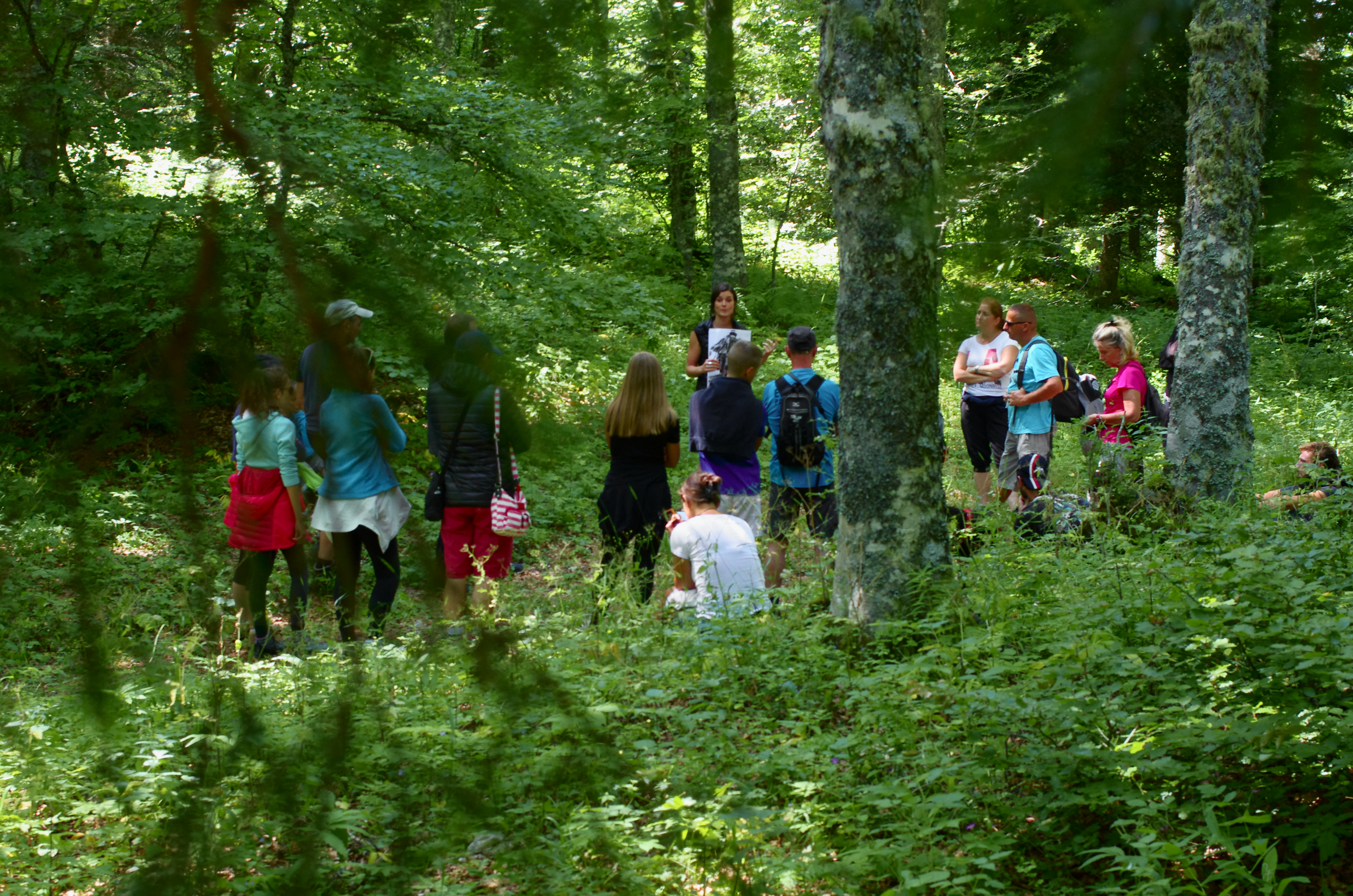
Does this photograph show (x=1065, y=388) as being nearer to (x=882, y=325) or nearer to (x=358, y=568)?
(x=882, y=325)

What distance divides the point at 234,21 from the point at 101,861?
2626mm

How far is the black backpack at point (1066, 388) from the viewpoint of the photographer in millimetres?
5941

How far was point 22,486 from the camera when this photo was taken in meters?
1.11

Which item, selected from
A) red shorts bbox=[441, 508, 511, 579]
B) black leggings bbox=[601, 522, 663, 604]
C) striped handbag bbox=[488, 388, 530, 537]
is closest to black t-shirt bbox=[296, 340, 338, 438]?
striped handbag bbox=[488, 388, 530, 537]

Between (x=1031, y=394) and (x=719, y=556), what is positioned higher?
(x=1031, y=394)

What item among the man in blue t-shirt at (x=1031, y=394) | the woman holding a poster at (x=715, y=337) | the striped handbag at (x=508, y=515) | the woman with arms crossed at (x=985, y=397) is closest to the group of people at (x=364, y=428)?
the striped handbag at (x=508, y=515)

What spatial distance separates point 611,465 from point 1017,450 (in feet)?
9.25

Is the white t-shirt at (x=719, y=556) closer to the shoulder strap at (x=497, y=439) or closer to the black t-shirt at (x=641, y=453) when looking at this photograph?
the black t-shirt at (x=641, y=453)

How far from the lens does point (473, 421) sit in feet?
3.71

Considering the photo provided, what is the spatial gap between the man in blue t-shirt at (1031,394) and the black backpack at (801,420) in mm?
1449

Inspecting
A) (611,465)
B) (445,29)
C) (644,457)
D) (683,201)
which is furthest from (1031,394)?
(445,29)

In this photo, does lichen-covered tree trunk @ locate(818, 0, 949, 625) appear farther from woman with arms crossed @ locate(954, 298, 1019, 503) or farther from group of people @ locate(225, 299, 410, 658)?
group of people @ locate(225, 299, 410, 658)

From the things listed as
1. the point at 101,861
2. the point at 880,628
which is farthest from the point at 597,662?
the point at 101,861

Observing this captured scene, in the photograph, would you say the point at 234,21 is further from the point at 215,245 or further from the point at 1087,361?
the point at 1087,361
